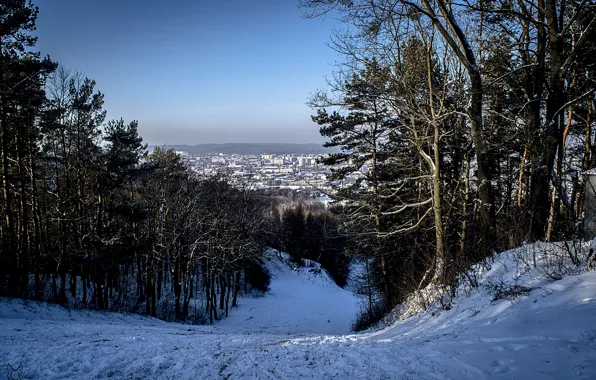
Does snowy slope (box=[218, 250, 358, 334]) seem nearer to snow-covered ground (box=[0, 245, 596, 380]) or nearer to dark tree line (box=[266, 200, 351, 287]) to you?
dark tree line (box=[266, 200, 351, 287])

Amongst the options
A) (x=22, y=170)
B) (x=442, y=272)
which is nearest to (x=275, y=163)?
(x=22, y=170)

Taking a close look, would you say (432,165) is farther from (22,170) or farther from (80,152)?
(22,170)

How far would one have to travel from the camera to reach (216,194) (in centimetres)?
2444

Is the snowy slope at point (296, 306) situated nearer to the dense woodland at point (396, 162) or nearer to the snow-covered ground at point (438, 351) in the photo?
the dense woodland at point (396, 162)

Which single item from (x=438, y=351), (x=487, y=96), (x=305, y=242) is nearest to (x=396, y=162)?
(x=487, y=96)

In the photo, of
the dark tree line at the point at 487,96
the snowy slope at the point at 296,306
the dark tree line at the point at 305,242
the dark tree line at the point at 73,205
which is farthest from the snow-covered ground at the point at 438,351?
the dark tree line at the point at 305,242

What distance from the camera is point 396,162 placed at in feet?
45.4

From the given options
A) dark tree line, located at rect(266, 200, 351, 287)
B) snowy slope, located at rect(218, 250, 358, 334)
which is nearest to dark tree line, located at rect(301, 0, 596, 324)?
snowy slope, located at rect(218, 250, 358, 334)

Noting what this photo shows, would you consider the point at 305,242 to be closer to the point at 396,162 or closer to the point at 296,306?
the point at 296,306

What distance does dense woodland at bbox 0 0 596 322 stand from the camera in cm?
785

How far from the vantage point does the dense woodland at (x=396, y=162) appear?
7.85 meters

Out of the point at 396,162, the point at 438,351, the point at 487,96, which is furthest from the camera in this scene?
the point at 396,162

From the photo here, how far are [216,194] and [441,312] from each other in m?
20.5

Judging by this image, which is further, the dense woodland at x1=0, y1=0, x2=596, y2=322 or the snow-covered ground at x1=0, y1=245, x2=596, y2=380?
the dense woodland at x1=0, y1=0, x2=596, y2=322
